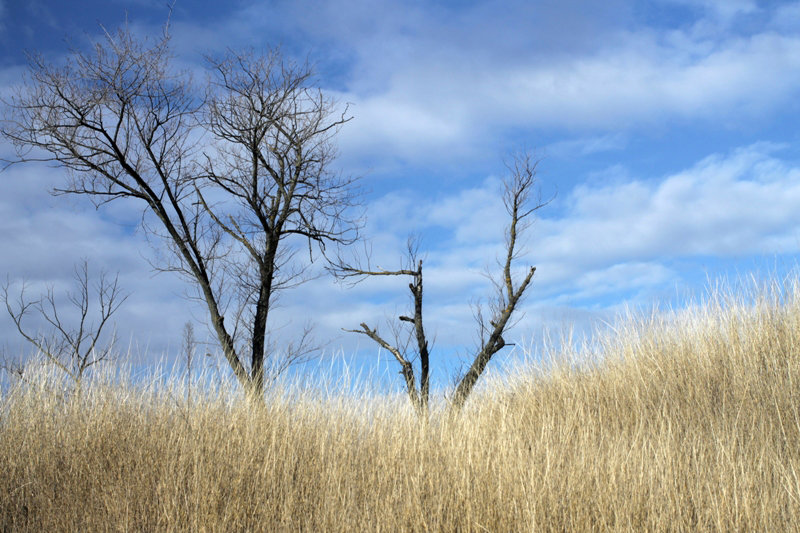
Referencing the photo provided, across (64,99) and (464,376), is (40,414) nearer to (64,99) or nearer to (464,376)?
(64,99)

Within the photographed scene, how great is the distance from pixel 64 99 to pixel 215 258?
3.87 metres

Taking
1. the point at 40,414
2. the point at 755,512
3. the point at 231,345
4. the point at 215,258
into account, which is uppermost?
the point at 215,258

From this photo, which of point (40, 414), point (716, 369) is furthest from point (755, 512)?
point (40, 414)

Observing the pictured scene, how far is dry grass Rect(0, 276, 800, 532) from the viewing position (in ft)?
14.8

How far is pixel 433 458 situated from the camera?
5.94m

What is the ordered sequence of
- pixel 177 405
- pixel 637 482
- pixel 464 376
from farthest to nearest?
pixel 464 376, pixel 177 405, pixel 637 482

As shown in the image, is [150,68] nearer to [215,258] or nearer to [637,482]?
[215,258]

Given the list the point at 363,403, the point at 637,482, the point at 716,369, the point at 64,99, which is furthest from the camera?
the point at 64,99

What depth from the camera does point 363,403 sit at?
715 centimetres

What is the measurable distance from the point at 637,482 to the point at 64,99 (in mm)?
10976

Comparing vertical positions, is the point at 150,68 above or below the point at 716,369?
above

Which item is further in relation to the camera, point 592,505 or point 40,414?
point 40,414

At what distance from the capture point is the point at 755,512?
4.36m

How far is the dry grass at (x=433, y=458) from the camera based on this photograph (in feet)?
14.8
